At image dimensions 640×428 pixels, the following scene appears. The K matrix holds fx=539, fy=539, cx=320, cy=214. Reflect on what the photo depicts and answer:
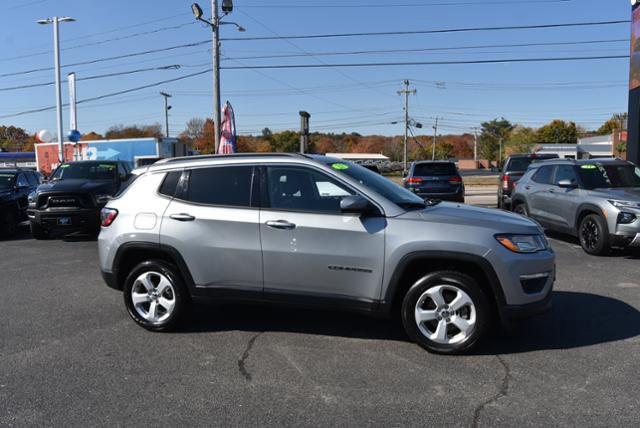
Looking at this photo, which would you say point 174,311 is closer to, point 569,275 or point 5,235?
point 569,275

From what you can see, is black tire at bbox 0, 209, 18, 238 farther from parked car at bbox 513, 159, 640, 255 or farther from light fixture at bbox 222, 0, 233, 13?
light fixture at bbox 222, 0, 233, 13

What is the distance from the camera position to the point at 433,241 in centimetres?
446

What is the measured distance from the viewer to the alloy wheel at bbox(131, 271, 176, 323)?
5.27 metres

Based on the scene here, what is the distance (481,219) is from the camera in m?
4.63

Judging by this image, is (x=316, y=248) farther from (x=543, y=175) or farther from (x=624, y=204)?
(x=543, y=175)

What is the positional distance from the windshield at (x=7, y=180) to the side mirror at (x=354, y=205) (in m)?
11.6

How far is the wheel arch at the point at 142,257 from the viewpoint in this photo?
16.9ft

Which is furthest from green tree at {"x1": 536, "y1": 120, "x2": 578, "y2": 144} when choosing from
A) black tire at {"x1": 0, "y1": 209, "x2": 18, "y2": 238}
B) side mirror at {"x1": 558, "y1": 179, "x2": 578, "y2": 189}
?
black tire at {"x1": 0, "y1": 209, "x2": 18, "y2": 238}

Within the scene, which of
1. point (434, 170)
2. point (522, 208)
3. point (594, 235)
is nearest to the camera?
point (594, 235)

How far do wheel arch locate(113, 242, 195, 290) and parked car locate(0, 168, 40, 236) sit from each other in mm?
8776

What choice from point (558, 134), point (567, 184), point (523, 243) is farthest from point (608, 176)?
point (558, 134)

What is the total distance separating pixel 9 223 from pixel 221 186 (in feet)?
32.6

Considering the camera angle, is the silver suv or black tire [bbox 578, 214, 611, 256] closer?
the silver suv

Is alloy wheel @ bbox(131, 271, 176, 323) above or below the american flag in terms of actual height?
below
